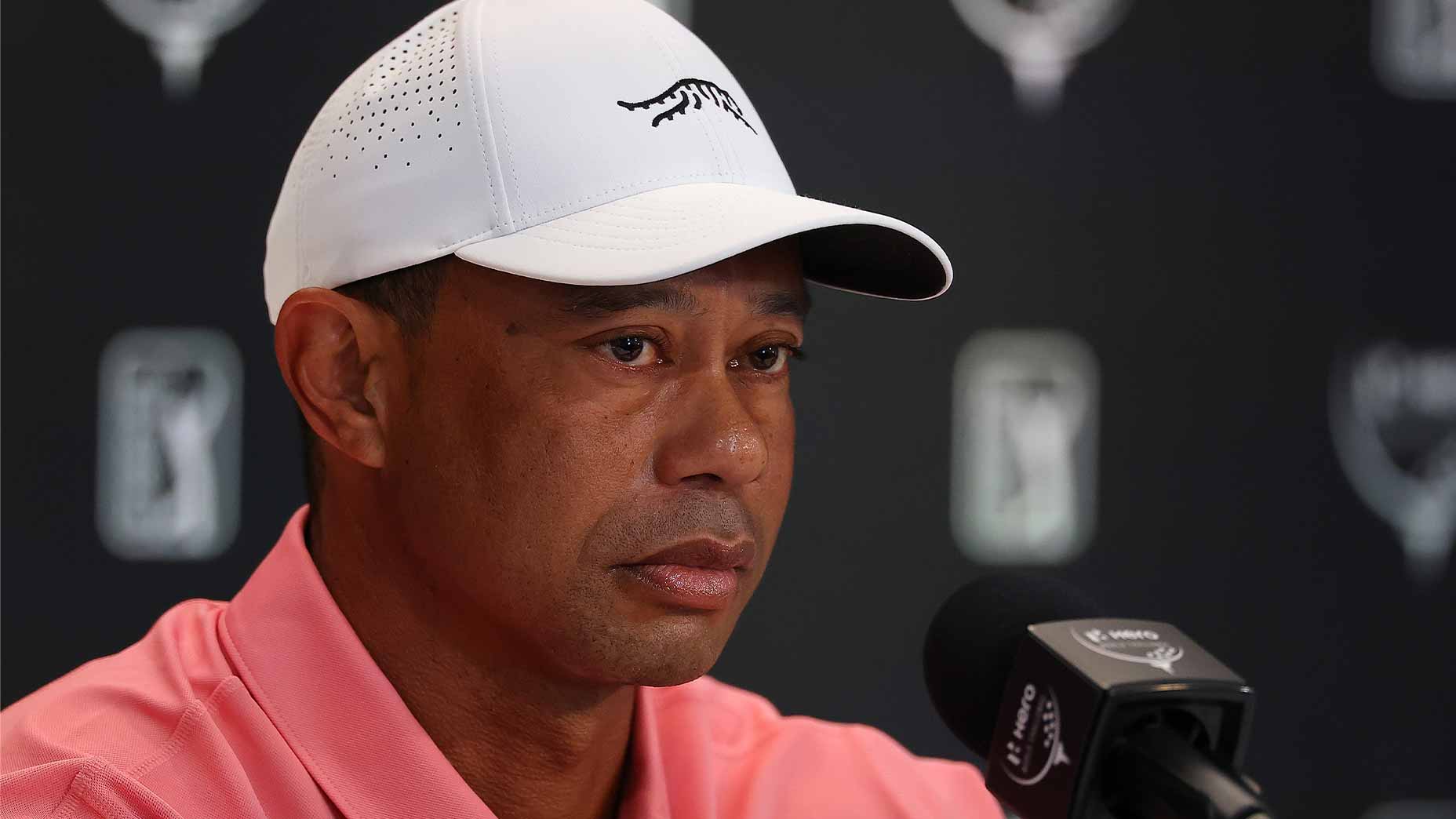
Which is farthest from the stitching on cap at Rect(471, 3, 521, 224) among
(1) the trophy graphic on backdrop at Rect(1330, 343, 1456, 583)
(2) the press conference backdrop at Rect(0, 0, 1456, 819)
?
(1) the trophy graphic on backdrop at Rect(1330, 343, 1456, 583)

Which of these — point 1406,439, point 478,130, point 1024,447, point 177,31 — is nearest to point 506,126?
point 478,130

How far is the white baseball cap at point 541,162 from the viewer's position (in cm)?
83

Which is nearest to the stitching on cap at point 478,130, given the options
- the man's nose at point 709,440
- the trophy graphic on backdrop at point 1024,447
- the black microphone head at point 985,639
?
the man's nose at point 709,440

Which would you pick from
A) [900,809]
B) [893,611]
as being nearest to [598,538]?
[900,809]

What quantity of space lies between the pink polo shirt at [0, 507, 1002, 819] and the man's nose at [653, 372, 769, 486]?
0.70 feet

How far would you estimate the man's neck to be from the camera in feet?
2.91

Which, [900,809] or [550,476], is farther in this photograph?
[900,809]

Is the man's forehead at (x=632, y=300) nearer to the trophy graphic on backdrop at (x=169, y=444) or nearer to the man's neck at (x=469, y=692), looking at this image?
the man's neck at (x=469, y=692)

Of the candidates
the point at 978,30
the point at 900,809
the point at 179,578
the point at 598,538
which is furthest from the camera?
the point at 978,30

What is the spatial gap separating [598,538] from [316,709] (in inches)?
7.4

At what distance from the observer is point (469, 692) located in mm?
889

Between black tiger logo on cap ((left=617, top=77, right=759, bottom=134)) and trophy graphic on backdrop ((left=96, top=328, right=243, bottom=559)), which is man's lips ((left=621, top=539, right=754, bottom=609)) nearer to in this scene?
black tiger logo on cap ((left=617, top=77, right=759, bottom=134))

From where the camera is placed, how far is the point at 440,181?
85cm

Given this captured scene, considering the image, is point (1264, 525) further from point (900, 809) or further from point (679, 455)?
point (679, 455)
